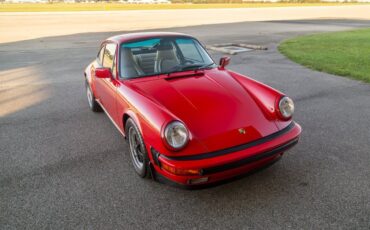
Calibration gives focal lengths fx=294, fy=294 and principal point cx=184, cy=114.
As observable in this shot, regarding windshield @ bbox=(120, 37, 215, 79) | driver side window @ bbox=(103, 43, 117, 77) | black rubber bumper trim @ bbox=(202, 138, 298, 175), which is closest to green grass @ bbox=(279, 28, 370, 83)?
windshield @ bbox=(120, 37, 215, 79)

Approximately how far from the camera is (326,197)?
2869 mm

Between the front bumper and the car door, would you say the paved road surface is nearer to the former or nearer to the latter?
the car door

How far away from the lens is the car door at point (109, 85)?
390cm

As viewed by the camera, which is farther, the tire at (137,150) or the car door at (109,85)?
the car door at (109,85)

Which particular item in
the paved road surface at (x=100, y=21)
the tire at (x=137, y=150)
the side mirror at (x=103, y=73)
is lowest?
the tire at (x=137, y=150)

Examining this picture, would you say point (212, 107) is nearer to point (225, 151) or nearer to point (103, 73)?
point (225, 151)

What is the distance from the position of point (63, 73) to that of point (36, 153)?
16.9ft

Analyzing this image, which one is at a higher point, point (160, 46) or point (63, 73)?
point (160, 46)

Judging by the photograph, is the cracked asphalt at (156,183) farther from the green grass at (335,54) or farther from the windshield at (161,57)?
the green grass at (335,54)

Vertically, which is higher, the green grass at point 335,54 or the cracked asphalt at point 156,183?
the green grass at point 335,54

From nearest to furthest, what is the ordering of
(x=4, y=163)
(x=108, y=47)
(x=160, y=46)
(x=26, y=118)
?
(x=4, y=163) < (x=160, y=46) < (x=108, y=47) < (x=26, y=118)

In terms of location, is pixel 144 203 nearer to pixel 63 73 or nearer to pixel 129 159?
pixel 129 159

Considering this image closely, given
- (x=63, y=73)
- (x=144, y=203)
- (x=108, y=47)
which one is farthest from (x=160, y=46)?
(x=63, y=73)

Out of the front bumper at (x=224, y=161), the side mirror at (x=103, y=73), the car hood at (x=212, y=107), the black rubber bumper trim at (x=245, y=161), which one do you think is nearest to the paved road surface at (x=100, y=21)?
the side mirror at (x=103, y=73)
